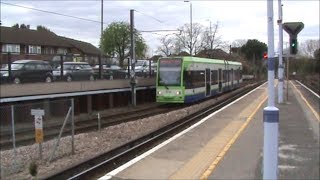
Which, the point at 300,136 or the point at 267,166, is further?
the point at 300,136

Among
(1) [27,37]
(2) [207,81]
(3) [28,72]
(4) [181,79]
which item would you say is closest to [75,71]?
(3) [28,72]

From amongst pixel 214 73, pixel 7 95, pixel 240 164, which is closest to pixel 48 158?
pixel 240 164

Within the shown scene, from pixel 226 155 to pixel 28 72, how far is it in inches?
630

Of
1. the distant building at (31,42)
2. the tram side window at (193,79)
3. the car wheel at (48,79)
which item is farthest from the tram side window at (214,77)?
the distant building at (31,42)

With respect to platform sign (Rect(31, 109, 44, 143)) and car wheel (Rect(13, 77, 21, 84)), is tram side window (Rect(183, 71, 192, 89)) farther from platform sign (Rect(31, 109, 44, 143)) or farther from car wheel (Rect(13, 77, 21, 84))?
platform sign (Rect(31, 109, 44, 143))

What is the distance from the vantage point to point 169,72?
35.2m

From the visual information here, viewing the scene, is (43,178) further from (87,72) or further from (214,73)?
(214,73)

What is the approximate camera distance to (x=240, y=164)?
12.2 metres

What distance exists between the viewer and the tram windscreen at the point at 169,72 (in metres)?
34.7

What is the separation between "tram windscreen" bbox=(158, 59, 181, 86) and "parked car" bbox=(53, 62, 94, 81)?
4502mm

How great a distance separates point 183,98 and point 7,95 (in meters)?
13.0

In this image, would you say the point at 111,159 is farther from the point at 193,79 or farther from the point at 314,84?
the point at 314,84

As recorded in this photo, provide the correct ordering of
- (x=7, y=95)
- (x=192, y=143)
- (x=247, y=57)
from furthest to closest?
(x=247, y=57) → (x=7, y=95) → (x=192, y=143)

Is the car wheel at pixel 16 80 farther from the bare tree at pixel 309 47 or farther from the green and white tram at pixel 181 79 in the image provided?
the bare tree at pixel 309 47
